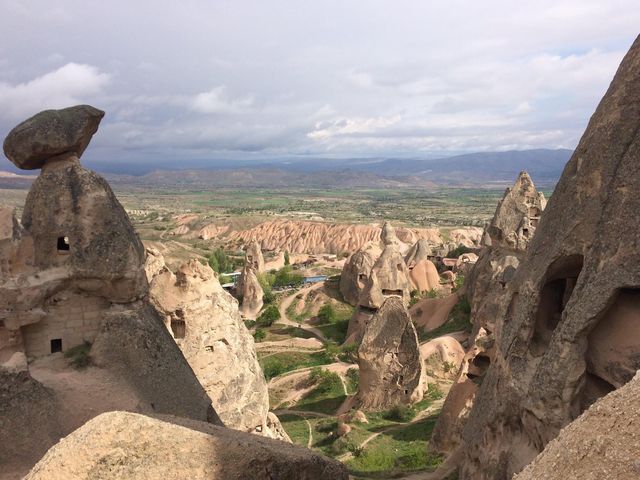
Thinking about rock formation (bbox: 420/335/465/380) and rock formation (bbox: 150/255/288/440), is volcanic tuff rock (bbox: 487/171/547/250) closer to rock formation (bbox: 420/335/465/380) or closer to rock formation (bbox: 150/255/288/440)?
rock formation (bbox: 420/335/465/380)

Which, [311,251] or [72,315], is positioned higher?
[72,315]

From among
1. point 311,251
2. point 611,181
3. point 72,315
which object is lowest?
point 311,251

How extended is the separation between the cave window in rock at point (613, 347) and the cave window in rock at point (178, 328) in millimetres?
9227

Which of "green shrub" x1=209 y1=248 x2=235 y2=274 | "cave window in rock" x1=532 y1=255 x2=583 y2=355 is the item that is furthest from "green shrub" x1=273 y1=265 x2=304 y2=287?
"cave window in rock" x1=532 y1=255 x2=583 y2=355

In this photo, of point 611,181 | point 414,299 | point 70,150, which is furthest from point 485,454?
point 414,299

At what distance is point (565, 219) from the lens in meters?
7.61

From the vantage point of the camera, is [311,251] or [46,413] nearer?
[46,413]

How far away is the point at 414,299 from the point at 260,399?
2295 cm

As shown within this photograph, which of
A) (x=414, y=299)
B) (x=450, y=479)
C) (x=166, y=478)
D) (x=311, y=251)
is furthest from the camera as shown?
(x=311, y=251)

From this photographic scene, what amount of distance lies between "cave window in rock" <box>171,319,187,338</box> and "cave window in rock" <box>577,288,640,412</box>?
9227mm

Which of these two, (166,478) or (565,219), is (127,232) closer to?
(166,478)

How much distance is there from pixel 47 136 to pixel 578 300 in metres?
9.34

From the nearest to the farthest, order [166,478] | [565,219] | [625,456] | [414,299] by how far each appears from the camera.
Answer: [625,456], [166,478], [565,219], [414,299]

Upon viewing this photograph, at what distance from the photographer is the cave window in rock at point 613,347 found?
646cm
